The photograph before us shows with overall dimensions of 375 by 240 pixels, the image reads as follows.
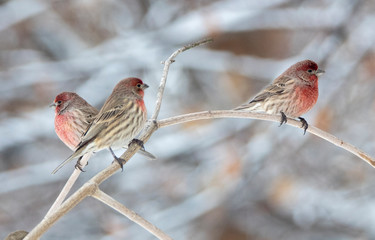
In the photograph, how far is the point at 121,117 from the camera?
15.6 feet

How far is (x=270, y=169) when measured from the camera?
1001cm

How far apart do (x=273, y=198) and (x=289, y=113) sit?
5206 millimetres

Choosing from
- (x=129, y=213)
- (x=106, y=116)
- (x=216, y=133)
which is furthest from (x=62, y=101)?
(x=216, y=133)

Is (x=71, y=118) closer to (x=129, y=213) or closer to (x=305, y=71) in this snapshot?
(x=305, y=71)

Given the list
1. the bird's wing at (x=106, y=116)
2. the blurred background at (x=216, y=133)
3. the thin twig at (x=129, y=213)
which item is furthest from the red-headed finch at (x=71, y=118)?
the blurred background at (x=216, y=133)

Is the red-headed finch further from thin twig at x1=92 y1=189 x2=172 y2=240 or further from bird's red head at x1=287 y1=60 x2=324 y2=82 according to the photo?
thin twig at x1=92 y1=189 x2=172 y2=240

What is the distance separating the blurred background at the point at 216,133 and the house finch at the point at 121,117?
429cm

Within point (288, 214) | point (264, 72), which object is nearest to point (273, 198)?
point (288, 214)

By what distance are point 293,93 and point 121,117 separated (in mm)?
1536

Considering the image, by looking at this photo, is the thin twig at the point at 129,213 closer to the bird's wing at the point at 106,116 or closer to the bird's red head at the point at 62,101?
the bird's wing at the point at 106,116

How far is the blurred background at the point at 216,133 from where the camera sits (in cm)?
973

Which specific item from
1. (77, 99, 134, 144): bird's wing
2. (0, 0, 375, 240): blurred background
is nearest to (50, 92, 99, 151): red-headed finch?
(77, 99, 134, 144): bird's wing

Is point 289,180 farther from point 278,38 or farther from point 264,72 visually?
point 278,38

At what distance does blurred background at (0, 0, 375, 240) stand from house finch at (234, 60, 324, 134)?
3.23 m
